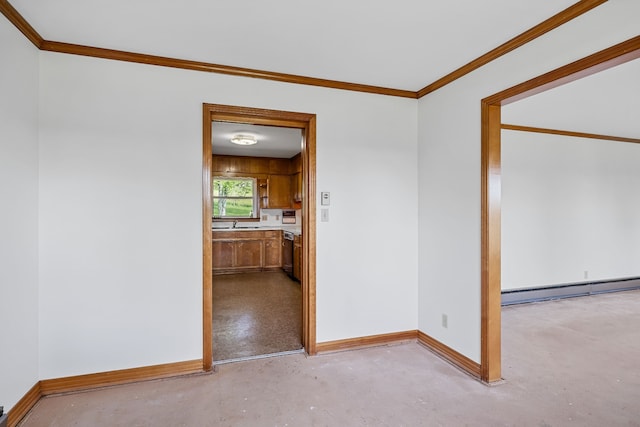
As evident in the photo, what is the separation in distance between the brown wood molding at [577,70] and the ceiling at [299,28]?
0.34 meters

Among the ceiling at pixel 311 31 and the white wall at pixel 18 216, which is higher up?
the ceiling at pixel 311 31

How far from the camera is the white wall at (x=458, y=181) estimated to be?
216cm

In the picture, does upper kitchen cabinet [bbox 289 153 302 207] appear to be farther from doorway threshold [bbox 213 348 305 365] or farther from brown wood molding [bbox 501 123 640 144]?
doorway threshold [bbox 213 348 305 365]

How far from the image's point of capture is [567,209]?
4977 mm

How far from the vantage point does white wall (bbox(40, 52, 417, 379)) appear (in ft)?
7.83

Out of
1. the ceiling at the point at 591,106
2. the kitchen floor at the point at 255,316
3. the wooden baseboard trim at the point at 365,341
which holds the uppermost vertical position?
the ceiling at the point at 591,106

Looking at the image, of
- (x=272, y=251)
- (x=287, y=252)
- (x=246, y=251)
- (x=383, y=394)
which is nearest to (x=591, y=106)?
(x=383, y=394)

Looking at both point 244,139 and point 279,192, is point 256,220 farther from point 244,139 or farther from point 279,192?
point 244,139

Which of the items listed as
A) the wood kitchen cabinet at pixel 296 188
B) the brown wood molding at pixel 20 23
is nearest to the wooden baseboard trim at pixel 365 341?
the brown wood molding at pixel 20 23

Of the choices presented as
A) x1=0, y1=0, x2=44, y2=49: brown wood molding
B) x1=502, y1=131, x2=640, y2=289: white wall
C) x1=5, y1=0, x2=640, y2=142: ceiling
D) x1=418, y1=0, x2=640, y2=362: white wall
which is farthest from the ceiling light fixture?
x1=502, y1=131, x2=640, y2=289: white wall

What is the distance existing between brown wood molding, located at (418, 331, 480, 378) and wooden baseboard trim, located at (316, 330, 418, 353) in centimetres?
13

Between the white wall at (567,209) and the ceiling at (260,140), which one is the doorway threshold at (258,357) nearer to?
the ceiling at (260,140)

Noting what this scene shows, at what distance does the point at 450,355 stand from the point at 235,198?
5586 mm

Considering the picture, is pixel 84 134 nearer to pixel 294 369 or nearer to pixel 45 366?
pixel 45 366
